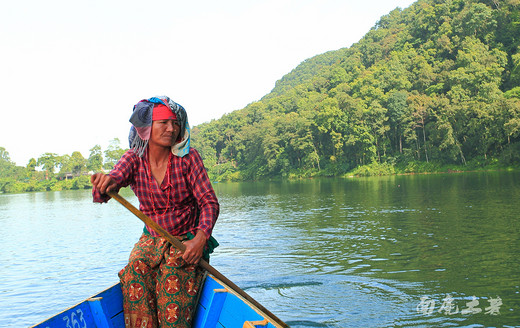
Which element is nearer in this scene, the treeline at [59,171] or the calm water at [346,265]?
the calm water at [346,265]

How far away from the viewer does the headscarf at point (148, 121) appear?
9.20ft

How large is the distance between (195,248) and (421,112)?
2197 inches

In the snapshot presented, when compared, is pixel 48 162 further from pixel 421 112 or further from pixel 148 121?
pixel 148 121

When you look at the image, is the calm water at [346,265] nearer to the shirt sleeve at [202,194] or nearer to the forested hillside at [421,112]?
the shirt sleeve at [202,194]

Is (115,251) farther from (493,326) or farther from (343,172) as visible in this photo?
(343,172)

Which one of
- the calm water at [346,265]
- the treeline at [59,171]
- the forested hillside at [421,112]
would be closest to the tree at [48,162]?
the treeline at [59,171]

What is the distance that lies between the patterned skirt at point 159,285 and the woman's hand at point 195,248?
0.28ft

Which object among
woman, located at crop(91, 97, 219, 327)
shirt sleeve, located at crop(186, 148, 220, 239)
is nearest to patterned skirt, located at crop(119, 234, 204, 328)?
woman, located at crop(91, 97, 219, 327)

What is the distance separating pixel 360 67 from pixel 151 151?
94.6 metres

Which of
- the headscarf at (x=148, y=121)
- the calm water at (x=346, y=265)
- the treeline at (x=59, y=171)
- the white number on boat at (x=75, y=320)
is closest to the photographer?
the headscarf at (x=148, y=121)

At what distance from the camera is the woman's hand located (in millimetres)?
2695

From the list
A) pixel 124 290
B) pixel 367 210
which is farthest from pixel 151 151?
pixel 367 210

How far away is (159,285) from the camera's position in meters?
2.84

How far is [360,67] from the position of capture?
93312mm
